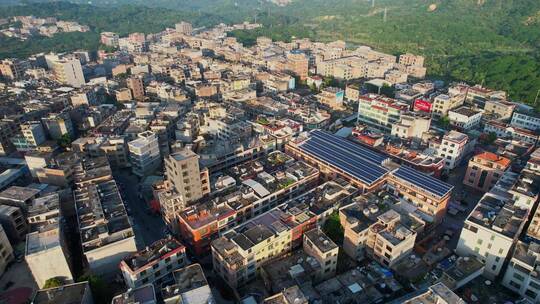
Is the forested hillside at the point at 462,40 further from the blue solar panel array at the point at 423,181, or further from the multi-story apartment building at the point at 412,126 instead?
the blue solar panel array at the point at 423,181

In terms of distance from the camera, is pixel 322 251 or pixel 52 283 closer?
pixel 52 283

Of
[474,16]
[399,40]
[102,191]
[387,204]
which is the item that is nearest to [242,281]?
A: [387,204]

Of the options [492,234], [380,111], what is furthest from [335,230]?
[380,111]

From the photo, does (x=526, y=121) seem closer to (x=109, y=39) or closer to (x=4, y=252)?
(x=4, y=252)

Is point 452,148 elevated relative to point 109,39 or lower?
lower

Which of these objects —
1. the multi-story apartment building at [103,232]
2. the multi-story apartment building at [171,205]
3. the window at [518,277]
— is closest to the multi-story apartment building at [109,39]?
the multi-story apartment building at [103,232]

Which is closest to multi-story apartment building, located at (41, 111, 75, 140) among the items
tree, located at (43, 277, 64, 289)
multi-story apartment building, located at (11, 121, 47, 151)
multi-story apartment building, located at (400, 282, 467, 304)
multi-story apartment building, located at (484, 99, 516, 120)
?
multi-story apartment building, located at (11, 121, 47, 151)

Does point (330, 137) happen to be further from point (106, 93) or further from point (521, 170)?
point (106, 93)
